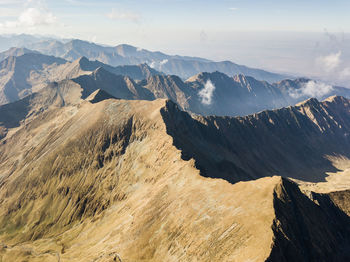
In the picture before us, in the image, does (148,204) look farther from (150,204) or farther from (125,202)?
(125,202)

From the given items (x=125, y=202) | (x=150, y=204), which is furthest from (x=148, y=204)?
(x=125, y=202)

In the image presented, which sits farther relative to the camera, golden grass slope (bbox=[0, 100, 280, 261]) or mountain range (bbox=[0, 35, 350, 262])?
Result: golden grass slope (bbox=[0, 100, 280, 261])

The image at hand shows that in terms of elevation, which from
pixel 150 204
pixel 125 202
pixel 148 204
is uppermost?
pixel 150 204

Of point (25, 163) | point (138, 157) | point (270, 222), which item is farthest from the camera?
point (25, 163)

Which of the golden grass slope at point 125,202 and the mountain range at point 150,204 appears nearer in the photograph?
the mountain range at point 150,204

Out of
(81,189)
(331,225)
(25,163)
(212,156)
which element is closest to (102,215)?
(81,189)

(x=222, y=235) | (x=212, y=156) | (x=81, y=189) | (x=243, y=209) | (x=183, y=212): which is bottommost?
(x=81, y=189)

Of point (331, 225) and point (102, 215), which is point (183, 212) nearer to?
point (331, 225)

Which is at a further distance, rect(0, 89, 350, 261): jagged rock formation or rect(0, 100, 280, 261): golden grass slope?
rect(0, 100, 280, 261): golden grass slope
